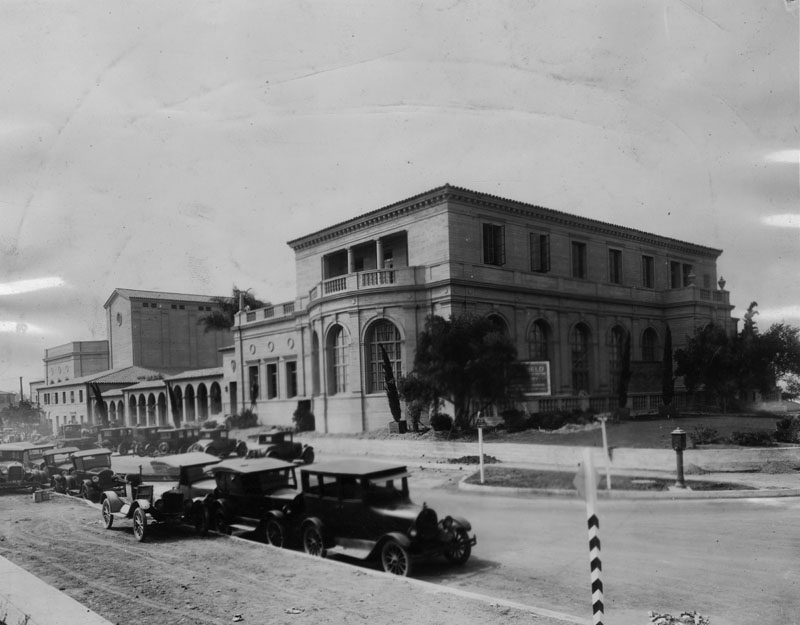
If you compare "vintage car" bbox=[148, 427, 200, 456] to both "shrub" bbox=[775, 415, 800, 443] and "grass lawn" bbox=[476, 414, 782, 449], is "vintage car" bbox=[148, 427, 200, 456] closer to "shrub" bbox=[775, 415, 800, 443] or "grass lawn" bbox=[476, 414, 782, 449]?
"grass lawn" bbox=[476, 414, 782, 449]

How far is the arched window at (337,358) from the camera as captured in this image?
1623 centimetres

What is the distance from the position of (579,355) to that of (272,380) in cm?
1014

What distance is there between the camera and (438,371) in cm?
1516

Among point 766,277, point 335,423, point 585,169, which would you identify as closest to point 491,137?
point 585,169

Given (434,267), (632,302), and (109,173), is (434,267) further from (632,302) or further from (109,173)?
(109,173)

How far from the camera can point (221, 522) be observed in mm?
12695

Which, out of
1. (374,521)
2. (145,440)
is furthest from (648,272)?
(145,440)

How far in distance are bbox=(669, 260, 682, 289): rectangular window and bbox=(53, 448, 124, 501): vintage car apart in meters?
15.0

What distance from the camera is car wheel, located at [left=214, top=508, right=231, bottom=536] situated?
12602mm

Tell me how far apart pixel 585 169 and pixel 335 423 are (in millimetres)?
8765

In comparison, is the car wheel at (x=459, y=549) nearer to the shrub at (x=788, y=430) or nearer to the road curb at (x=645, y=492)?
the road curb at (x=645, y=492)

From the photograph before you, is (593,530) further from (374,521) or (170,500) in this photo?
(170,500)

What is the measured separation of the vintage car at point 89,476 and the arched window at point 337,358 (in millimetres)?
6178

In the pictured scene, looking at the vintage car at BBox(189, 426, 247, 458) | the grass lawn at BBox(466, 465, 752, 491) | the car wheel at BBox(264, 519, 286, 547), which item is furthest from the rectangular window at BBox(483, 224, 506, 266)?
the vintage car at BBox(189, 426, 247, 458)
